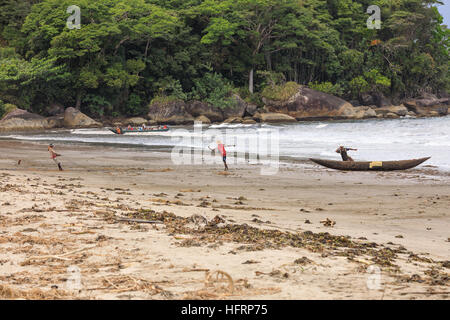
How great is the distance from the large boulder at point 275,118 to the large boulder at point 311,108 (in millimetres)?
2114

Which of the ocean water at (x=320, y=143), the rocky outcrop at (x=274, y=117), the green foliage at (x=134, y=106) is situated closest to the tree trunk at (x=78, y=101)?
the green foliage at (x=134, y=106)

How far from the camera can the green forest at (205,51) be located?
151ft

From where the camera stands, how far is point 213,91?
2077 inches

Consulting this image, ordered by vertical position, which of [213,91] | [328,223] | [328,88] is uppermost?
[328,88]

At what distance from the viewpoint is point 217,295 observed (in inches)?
155

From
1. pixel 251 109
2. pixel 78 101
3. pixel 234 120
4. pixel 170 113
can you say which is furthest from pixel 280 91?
pixel 78 101

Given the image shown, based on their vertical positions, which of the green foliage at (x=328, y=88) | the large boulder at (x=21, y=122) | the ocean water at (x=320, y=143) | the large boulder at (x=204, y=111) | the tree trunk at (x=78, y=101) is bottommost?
the ocean water at (x=320, y=143)

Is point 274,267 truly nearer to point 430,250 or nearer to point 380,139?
point 430,250

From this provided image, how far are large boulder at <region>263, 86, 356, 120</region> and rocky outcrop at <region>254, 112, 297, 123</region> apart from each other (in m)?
2.06

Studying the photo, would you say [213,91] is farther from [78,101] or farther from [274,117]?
[78,101]

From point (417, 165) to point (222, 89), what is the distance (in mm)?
37371

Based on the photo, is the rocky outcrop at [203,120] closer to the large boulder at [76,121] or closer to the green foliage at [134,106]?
the green foliage at [134,106]

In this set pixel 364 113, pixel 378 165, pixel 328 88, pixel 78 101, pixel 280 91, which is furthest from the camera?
pixel 328 88

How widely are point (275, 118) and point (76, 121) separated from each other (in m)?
19.0
